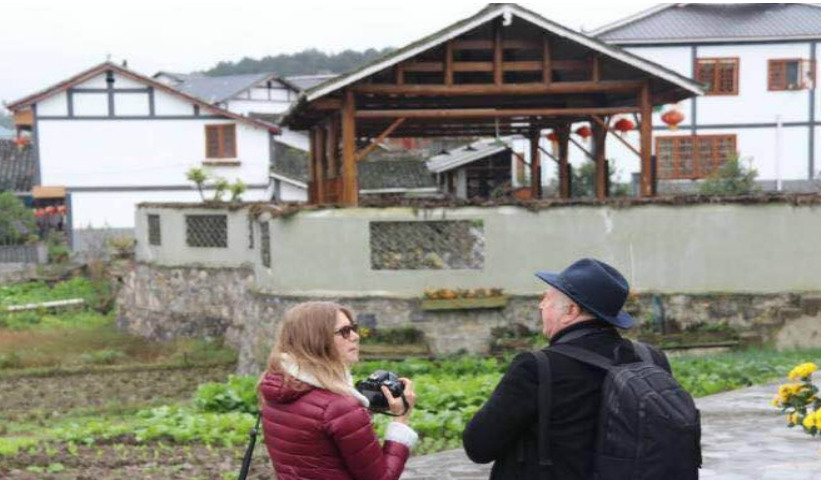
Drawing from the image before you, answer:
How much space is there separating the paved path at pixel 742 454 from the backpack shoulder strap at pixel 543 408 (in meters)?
3.75

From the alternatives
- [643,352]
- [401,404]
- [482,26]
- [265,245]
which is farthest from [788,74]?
[401,404]

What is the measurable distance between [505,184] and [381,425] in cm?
2152

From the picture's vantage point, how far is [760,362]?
504 inches

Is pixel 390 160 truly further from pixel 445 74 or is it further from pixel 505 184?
pixel 445 74

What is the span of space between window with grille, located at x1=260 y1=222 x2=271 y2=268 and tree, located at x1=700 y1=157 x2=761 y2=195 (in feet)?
52.0

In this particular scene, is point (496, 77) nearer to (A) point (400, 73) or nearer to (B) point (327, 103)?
(A) point (400, 73)

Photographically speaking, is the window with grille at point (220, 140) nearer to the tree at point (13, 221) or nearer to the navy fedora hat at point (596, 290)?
the tree at point (13, 221)

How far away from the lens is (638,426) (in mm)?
3625

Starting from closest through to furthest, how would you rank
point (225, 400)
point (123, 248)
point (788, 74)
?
point (225, 400) < point (123, 248) < point (788, 74)

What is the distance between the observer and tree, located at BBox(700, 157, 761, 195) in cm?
2934

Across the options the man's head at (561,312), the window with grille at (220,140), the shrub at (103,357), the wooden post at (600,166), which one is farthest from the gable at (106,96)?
the man's head at (561,312)

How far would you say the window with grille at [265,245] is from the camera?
635 inches

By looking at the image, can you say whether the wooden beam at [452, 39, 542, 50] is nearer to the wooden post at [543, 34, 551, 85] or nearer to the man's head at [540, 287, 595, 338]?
the wooden post at [543, 34, 551, 85]

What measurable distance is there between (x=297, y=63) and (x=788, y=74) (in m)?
65.4
